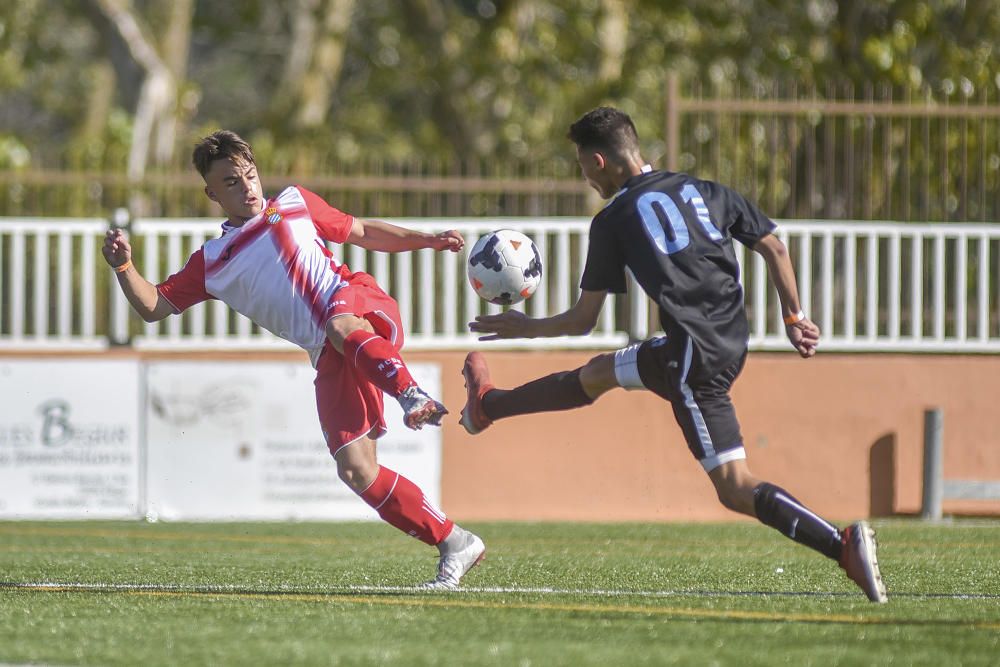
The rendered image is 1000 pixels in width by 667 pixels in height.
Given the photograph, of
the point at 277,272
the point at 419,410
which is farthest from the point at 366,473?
the point at 277,272

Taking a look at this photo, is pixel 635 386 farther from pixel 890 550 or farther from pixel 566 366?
pixel 566 366

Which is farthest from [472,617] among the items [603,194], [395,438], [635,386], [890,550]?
[395,438]

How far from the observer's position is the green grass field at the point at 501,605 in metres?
5.10

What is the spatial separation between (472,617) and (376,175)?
6949 mm

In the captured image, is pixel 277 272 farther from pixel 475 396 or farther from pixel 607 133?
pixel 607 133

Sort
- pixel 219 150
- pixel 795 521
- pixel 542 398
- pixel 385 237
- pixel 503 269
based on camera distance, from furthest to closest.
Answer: pixel 385 237
pixel 503 269
pixel 219 150
pixel 542 398
pixel 795 521

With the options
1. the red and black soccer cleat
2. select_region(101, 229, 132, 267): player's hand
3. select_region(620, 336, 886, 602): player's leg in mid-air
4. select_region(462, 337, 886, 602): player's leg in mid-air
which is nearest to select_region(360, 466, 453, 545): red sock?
the red and black soccer cleat

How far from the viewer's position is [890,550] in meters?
9.17

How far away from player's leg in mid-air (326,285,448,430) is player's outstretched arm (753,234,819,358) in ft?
4.37

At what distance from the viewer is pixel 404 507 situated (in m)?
6.83

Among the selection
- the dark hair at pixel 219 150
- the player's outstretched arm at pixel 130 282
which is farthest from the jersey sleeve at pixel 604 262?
the player's outstretched arm at pixel 130 282

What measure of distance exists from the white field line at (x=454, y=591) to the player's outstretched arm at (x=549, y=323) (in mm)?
1019

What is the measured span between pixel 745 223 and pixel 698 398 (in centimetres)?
71

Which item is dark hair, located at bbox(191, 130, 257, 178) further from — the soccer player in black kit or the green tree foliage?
the green tree foliage
